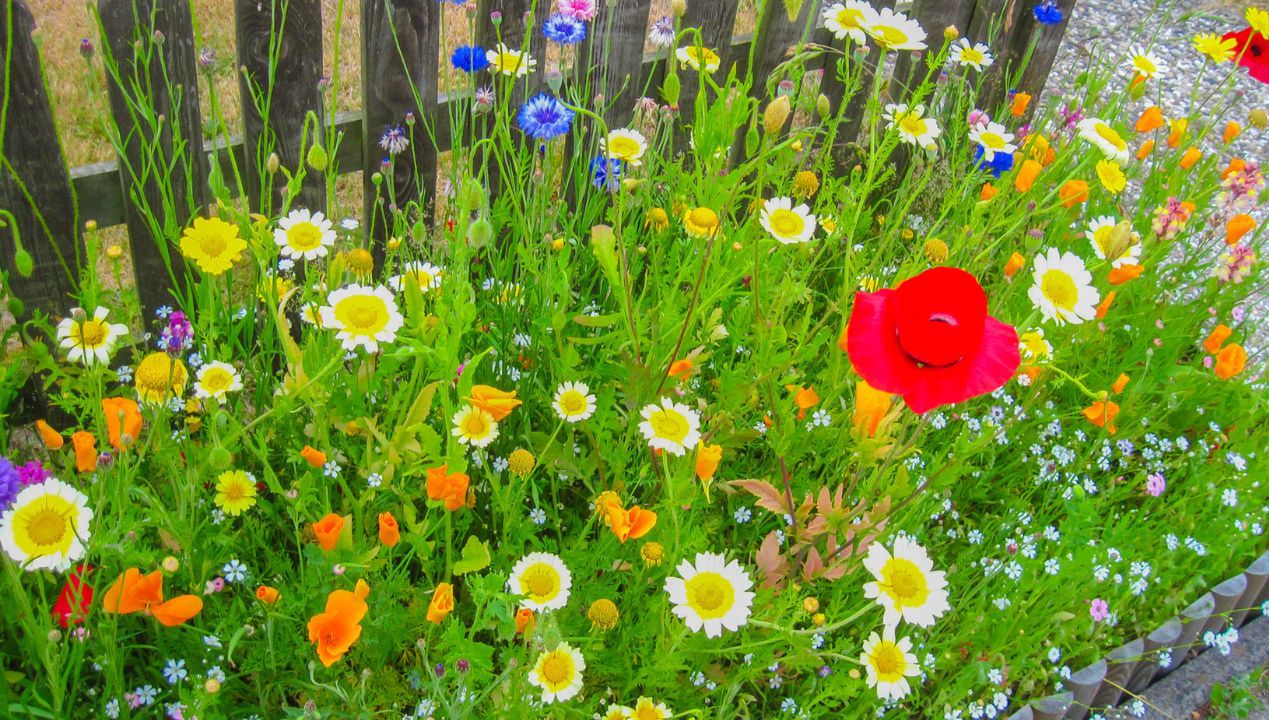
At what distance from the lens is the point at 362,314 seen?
1.43 metres

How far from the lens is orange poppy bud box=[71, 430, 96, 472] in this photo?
1424 mm

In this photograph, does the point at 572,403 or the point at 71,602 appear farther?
the point at 572,403

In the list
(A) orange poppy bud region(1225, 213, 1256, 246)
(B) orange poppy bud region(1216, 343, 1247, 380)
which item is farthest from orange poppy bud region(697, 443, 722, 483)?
(A) orange poppy bud region(1225, 213, 1256, 246)

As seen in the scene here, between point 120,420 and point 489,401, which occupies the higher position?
point 489,401

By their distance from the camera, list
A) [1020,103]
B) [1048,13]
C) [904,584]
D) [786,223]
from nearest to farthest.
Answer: [904,584], [786,223], [1020,103], [1048,13]

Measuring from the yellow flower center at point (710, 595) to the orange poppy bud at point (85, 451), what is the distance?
2.94 feet

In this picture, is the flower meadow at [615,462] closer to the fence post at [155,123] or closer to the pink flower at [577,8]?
the pink flower at [577,8]

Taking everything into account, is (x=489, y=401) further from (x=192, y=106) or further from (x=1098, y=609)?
(x=1098, y=609)

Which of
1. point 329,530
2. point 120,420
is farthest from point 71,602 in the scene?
point 329,530

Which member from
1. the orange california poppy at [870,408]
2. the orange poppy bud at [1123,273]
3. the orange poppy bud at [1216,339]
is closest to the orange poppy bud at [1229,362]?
the orange poppy bud at [1216,339]

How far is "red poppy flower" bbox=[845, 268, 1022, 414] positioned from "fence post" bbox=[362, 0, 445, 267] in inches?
46.8

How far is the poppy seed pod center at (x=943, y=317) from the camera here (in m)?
1.25

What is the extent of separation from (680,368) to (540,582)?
0.46 m

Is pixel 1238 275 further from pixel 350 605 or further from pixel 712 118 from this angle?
pixel 350 605
